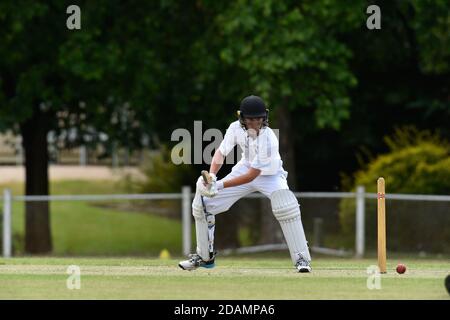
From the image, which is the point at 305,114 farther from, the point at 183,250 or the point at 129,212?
the point at 129,212

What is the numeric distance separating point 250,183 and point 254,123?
721mm

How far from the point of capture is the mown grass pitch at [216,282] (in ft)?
36.8

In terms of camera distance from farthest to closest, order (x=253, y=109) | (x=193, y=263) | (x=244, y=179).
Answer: (x=193, y=263) → (x=244, y=179) → (x=253, y=109)

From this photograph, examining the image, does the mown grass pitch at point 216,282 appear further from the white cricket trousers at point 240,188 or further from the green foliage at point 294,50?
the green foliage at point 294,50

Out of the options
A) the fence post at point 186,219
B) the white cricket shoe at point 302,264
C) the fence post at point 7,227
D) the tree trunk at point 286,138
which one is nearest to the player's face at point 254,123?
the white cricket shoe at point 302,264

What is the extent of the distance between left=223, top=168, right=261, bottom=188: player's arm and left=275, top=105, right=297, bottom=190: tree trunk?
1189 cm

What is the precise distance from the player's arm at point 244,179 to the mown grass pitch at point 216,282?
2.98 feet

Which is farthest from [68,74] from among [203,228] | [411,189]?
[203,228]

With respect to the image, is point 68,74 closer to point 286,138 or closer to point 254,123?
point 286,138

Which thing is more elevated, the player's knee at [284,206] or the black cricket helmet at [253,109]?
the black cricket helmet at [253,109]

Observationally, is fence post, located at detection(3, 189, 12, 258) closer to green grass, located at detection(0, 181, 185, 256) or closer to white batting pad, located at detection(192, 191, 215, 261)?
green grass, located at detection(0, 181, 185, 256)

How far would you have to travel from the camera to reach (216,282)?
12070mm
